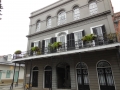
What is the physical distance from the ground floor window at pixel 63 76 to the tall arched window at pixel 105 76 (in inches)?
130

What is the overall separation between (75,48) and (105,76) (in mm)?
3501

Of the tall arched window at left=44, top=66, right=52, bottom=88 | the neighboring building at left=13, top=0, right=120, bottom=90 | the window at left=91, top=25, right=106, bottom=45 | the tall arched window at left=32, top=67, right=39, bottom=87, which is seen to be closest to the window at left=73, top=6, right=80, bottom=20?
the neighboring building at left=13, top=0, right=120, bottom=90

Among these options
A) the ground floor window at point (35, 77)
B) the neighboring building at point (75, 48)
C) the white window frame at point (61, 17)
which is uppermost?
the white window frame at point (61, 17)

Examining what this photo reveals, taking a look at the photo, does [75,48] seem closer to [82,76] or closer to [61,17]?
[82,76]

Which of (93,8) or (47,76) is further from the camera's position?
(47,76)

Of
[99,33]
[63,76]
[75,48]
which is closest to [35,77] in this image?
[63,76]

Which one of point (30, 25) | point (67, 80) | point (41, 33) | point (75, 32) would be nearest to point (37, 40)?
point (41, 33)

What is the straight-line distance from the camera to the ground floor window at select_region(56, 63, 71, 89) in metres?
10.3

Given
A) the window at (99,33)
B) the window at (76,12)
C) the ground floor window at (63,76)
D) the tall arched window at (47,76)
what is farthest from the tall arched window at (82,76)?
the window at (76,12)

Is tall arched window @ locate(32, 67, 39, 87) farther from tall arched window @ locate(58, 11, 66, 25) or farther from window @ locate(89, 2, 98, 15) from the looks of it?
window @ locate(89, 2, 98, 15)

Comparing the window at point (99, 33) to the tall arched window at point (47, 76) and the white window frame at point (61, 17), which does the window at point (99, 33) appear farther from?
the tall arched window at point (47, 76)

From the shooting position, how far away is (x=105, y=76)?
8.19 meters

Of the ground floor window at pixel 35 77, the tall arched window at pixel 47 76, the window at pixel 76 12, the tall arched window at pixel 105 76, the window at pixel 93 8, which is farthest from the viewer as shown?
the ground floor window at pixel 35 77

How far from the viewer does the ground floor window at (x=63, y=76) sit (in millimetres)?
10344
